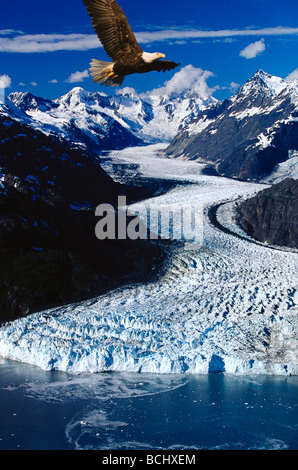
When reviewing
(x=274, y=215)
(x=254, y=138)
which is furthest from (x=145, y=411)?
(x=254, y=138)

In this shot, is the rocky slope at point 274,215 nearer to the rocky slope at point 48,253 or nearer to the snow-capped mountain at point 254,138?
the rocky slope at point 48,253

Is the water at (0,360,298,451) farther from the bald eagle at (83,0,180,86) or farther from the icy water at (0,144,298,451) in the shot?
the bald eagle at (83,0,180,86)

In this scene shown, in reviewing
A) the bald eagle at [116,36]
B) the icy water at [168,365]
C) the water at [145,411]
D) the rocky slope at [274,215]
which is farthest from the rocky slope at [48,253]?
the bald eagle at [116,36]

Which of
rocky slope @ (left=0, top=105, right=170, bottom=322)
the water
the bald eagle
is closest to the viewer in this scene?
the bald eagle

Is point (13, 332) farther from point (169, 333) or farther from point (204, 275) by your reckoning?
point (204, 275)

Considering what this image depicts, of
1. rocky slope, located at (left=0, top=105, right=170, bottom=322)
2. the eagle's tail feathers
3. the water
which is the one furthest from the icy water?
the eagle's tail feathers
